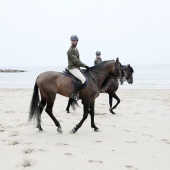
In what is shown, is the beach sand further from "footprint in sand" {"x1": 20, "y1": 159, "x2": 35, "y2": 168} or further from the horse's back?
the horse's back

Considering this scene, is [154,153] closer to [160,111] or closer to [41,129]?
[41,129]

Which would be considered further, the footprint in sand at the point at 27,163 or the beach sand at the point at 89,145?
the beach sand at the point at 89,145

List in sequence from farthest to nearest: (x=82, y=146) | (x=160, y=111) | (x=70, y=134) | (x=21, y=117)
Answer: (x=160, y=111) → (x=21, y=117) → (x=70, y=134) → (x=82, y=146)

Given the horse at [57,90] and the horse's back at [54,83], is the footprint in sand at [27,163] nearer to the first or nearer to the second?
the horse at [57,90]

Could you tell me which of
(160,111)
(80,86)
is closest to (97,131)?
(80,86)

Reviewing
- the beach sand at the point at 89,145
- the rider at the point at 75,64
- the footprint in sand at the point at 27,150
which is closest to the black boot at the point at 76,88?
the rider at the point at 75,64

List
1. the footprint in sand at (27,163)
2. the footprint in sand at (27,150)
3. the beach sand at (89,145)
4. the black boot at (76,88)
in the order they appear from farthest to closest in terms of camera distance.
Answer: the black boot at (76,88) → the footprint in sand at (27,150) → the beach sand at (89,145) → the footprint in sand at (27,163)

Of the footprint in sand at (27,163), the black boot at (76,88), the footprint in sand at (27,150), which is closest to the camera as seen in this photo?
the footprint in sand at (27,163)

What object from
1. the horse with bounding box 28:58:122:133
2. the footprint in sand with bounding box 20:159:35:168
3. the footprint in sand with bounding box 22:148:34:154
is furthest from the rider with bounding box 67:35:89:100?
the footprint in sand with bounding box 20:159:35:168

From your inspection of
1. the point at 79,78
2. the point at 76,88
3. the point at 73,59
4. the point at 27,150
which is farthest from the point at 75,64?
the point at 27,150

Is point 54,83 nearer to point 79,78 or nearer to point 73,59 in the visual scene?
point 79,78

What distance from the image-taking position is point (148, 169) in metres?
4.67

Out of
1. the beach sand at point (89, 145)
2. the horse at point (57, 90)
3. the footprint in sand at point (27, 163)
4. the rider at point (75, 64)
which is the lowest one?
the beach sand at point (89, 145)

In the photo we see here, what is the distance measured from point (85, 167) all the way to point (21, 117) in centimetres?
558
